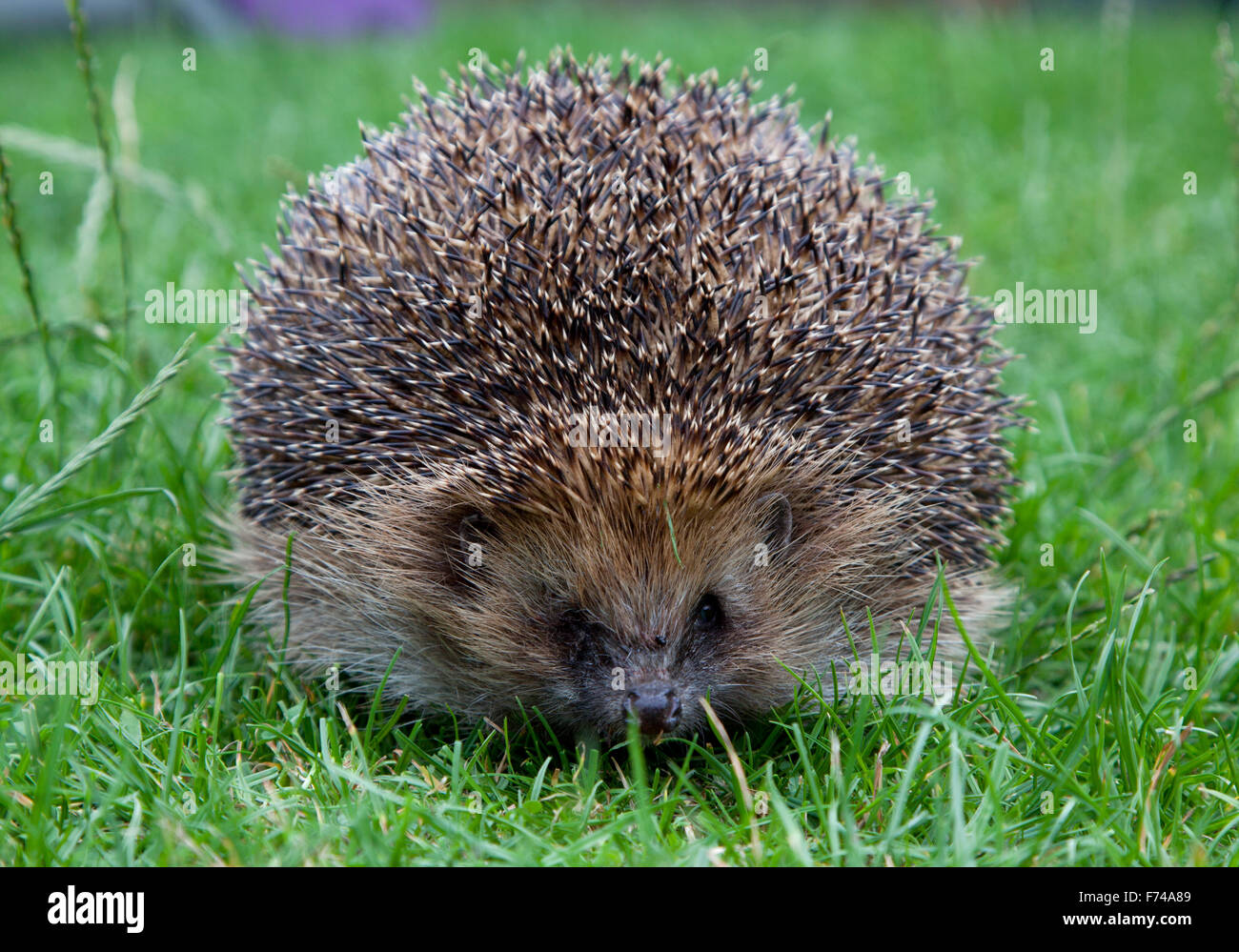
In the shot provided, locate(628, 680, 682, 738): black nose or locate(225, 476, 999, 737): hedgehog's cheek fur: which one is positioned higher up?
locate(225, 476, 999, 737): hedgehog's cheek fur

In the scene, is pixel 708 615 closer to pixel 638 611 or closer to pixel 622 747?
pixel 638 611

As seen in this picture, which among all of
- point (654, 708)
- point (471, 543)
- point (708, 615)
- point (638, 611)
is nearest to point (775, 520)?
point (708, 615)

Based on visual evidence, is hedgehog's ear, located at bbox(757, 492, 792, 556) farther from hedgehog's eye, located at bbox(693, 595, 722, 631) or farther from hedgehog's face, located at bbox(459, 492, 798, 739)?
hedgehog's eye, located at bbox(693, 595, 722, 631)

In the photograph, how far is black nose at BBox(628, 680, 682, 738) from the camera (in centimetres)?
304

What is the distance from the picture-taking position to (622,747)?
133 inches

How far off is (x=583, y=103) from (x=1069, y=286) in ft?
13.2

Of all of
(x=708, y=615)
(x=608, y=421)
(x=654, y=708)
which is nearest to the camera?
(x=654, y=708)

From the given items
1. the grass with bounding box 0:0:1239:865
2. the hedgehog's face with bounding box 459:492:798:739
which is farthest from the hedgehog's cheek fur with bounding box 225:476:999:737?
the grass with bounding box 0:0:1239:865

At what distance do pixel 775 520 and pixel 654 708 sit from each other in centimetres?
72

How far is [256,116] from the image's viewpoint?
8703 millimetres

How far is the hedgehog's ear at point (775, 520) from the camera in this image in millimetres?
3380

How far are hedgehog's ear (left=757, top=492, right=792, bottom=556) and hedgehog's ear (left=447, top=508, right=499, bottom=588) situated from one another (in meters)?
0.74

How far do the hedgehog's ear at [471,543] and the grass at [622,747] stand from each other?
1.46ft

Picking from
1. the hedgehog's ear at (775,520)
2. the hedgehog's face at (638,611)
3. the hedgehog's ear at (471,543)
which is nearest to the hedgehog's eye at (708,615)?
the hedgehog's face at (638,611)
